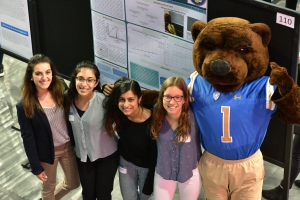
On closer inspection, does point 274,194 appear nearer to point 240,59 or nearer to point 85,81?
point 240,59

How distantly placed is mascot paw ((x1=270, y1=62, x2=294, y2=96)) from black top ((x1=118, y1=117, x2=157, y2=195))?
809 millimetres

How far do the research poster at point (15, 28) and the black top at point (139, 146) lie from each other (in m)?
1.33

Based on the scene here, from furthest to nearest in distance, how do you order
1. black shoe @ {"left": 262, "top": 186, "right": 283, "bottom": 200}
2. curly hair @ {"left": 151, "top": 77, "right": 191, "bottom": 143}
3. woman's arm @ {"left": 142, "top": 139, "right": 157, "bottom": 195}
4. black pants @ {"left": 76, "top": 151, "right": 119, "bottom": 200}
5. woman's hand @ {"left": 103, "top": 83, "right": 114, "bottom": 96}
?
1. black shoe @ {"left": 262, "top": 186, "right": 283, "bottom": 200}
2. black pants @ {"left": 76, "top": 151, "right": 119, "bottom": 200}
3. woman's hand @ {"left": 103, "top": 83, "right": 114, "bottom": 96}
4. woman's arm @ {"left": 142, "top": 139, "right": 157, "bottom": 195}
5. curly hair @ {"left": 151, "top": 77, "right": 191, "bottom": 143}

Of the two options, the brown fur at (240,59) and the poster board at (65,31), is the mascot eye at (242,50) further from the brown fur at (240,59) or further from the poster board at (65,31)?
the poster board at (65,31)

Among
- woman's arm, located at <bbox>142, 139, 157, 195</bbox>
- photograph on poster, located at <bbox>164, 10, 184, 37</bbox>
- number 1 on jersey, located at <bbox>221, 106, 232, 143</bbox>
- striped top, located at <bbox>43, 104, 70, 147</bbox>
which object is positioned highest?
photograph on poster, located at <bbox>164, 10, 184, 37</bbox>

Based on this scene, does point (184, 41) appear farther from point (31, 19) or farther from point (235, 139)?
point (31, 19)

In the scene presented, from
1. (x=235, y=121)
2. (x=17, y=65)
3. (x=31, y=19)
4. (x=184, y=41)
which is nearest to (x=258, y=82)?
(x=235, y=121)

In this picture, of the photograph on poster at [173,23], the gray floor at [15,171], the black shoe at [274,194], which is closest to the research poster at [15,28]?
the gray floor at [15,171]

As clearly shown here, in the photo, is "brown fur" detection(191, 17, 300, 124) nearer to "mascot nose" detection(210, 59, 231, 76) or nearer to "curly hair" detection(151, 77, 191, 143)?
"mascot nose" detection(210, 59, 231, 76)

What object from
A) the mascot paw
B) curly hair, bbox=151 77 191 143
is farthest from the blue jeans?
the mascot paw

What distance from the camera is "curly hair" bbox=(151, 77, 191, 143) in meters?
3.54

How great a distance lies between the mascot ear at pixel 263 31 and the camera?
332cm

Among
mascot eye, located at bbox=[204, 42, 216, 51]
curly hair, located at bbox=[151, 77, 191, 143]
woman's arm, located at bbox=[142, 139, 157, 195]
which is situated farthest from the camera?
woman's arm, located at bbox=[142, 139, 157, 195]

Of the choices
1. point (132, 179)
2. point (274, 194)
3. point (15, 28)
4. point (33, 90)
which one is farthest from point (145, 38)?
point (274, 194)
